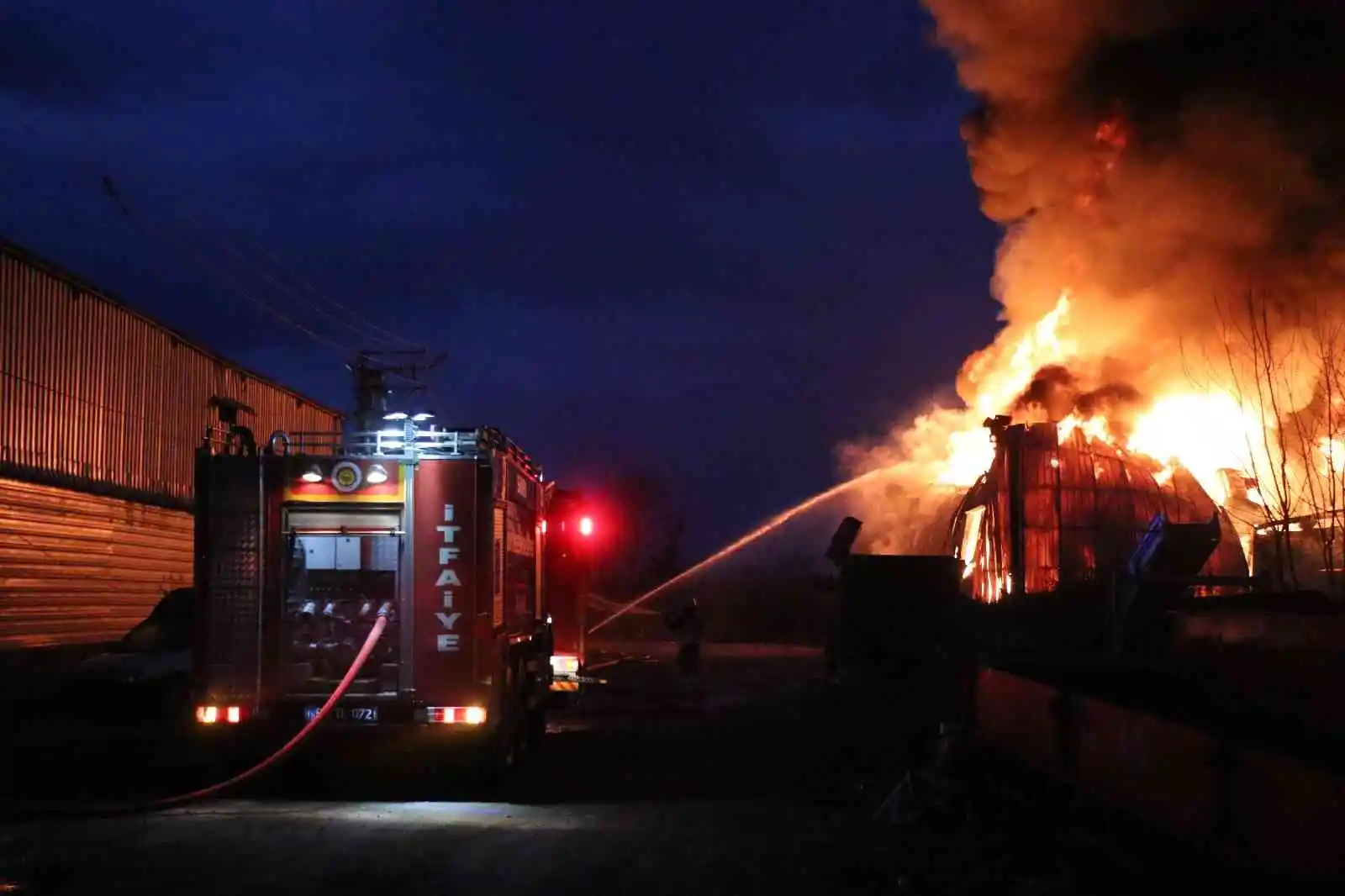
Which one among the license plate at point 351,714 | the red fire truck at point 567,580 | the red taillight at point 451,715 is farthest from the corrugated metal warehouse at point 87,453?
the red taillight at point 451,715

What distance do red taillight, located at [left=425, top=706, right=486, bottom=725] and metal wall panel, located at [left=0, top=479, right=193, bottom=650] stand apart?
11.4m

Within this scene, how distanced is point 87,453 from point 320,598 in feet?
44.2

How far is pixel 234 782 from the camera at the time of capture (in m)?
10.7

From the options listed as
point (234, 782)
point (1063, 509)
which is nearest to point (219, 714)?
point (234, 782)

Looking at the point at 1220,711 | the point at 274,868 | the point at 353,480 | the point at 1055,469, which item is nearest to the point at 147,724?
the point at 353,480

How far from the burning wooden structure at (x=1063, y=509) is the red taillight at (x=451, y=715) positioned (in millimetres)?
18512

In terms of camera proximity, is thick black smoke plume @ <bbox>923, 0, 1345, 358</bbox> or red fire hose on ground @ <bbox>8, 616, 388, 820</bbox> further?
thick black smoke plume @ <bbox>923, 0, 1345, 358</bbox>

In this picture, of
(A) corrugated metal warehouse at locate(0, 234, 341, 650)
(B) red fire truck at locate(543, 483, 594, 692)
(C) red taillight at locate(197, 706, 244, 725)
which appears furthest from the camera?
(A) corrugated metal warehouse at locate(0, 234, 341, 650)

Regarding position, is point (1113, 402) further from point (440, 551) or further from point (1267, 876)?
point (1267, 876)

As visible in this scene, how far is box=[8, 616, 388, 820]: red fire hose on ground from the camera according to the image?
10.1 meters

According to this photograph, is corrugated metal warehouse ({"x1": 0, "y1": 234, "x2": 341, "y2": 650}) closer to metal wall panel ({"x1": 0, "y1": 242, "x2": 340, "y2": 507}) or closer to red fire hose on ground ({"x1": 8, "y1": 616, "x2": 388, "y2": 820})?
metal wall panel ({"x1": 0, "y1": 242, "x2": 340, "y2": 507})

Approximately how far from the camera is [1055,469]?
93.0 feet

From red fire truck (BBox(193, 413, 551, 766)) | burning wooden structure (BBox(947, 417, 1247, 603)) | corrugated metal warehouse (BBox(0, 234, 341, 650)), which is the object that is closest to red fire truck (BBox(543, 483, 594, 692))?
corrugated metal warehouse (BBox(0, 234, 341, 650))

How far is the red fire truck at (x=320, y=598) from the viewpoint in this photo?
37.6 feet
